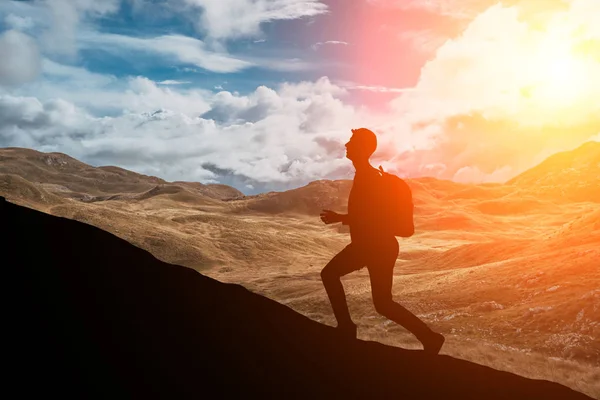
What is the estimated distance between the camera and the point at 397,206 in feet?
22.1

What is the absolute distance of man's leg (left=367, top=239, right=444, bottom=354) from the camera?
6695 millimetres

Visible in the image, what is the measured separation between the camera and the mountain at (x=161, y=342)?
Result: 4.23 meters

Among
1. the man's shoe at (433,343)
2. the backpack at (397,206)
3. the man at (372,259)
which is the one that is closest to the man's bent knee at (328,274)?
the man at (372,259)

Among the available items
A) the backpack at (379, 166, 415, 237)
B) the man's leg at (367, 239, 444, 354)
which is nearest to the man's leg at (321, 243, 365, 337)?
the man's leg at (367, 239, 444, 354)

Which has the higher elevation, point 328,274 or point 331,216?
point 331,216

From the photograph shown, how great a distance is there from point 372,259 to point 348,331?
1.05 m

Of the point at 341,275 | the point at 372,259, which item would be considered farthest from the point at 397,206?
the point at 341,275

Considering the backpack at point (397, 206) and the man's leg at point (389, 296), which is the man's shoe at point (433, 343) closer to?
the man's leg at point (389, 296)

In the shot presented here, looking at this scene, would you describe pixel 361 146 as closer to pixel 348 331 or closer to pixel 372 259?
pixel 372 259

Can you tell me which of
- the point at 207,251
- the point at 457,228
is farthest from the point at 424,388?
the point at 457,228

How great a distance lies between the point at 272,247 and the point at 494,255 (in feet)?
145

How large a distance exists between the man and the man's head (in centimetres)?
2

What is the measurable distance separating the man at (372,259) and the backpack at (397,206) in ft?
0.27

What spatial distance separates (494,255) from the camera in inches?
1715
